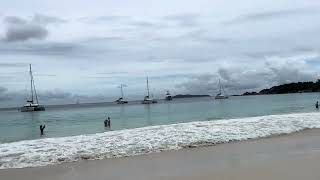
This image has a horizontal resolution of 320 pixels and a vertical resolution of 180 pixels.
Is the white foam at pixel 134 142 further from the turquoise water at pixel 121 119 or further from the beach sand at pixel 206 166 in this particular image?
the turquoise water at pixel 121 119

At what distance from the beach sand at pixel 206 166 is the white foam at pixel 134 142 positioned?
1.34 meters

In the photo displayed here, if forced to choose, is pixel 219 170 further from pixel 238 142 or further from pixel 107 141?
pixel 107 141

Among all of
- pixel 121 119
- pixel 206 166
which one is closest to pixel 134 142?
pixel 206 166

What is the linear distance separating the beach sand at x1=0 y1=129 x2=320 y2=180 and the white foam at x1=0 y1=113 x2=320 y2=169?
134cm

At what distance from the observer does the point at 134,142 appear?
22688mm

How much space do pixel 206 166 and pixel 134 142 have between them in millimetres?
7490

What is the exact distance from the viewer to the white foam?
1958cm

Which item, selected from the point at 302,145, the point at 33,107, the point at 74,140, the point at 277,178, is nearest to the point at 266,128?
the point at 302,145

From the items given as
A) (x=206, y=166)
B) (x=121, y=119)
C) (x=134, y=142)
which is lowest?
(x=121, y=119)

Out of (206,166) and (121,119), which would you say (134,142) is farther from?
(121,119)

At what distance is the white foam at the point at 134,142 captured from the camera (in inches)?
771

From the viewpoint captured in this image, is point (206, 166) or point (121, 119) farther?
point (121, 119)

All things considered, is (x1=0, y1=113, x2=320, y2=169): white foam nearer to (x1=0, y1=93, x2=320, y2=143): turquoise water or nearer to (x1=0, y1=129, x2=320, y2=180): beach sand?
(x1=0, y1=129, x2=320, y2=180): beach sand

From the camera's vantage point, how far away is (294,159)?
15.8 meters
